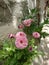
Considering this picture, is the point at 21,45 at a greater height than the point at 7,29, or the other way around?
the point at 21,45

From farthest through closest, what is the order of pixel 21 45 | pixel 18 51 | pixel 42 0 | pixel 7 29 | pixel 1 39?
pixel 42 0
pixel 7 29
pixel 1 39
pixel 18 51
pixel 21 45

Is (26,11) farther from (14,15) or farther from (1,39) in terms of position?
(1,39)

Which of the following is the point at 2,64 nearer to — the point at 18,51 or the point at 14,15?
the point at 18,51

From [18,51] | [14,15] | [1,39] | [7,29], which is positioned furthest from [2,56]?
[14,15]

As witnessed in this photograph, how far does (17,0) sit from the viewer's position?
192 cm

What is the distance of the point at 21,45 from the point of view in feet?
4.10

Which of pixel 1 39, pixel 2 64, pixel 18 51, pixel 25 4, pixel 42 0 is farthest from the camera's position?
pixel 42 0

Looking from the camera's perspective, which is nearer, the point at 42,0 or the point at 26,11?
the point at 26,11

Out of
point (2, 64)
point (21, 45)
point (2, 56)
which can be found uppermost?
point (21, 45)

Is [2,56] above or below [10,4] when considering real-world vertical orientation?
below

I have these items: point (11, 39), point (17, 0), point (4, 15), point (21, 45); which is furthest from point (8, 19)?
point (21, 45)

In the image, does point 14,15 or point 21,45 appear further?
point 14,15

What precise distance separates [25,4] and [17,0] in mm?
168

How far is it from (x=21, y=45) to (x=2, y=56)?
209 mm
